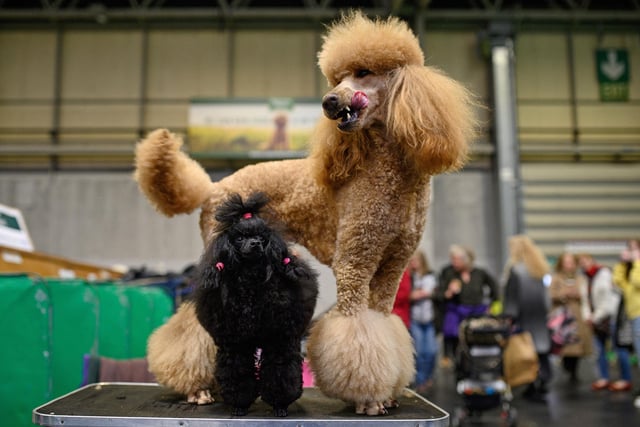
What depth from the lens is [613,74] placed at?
1011cm

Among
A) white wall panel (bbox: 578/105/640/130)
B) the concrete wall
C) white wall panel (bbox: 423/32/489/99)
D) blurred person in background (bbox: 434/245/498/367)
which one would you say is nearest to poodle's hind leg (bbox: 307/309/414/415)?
blurred person in background (bbox: 434/245/498/367)

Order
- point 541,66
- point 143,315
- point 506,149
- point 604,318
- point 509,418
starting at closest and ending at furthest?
point 143,315 < point 509,418 < point 604,318 < point 506,149 < point 541,66

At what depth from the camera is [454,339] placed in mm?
5426

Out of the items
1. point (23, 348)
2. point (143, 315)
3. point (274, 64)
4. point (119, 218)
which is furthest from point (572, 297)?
point (119, 218)

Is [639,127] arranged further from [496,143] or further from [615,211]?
[496,143]

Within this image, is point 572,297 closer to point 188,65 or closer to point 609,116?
point 609,116

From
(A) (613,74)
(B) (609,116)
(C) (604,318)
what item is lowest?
(C) (604,318)

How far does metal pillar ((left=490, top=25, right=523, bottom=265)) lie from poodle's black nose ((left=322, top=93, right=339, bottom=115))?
8.02 metres

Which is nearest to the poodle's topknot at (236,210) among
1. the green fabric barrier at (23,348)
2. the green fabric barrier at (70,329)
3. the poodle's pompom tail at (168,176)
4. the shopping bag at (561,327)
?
the poodle's pompom tail at (168,176)

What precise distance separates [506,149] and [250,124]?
13.6 feet

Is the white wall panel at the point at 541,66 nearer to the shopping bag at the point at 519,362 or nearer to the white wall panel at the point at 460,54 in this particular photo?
the white wall panel at the point at 460,54

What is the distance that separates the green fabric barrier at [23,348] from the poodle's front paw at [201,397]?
677 mm

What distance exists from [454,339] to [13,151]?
25.9 feet

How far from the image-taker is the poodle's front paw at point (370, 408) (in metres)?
1.57
